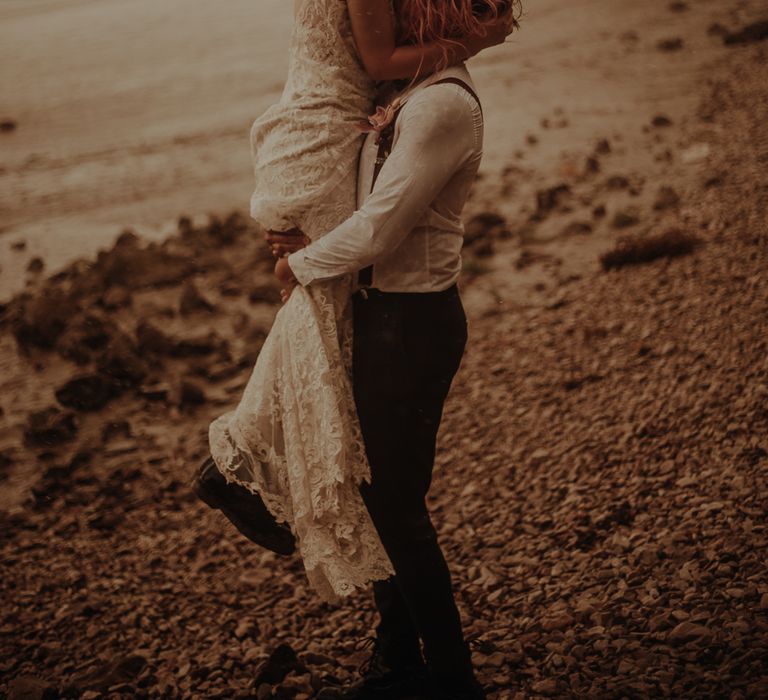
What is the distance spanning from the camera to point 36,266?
902 cm

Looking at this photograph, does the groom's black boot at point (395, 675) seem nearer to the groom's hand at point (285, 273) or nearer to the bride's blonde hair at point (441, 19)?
the groom's hand at point (285, 273)

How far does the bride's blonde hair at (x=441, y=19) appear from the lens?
2.08 metres

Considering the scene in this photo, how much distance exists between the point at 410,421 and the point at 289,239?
647 millimetres

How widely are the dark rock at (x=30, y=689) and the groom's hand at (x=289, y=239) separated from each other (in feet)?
7.43

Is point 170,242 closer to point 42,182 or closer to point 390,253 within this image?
point 42,182

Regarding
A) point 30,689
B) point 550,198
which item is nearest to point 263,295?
Answer: point 550,198

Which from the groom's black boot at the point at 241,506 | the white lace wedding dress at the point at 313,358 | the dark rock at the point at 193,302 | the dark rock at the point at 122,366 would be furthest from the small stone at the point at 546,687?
the dark rock at the point at 193,302

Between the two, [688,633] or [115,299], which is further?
[115,299]

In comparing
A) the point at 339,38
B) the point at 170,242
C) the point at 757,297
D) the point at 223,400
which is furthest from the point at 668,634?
the point at 170,242

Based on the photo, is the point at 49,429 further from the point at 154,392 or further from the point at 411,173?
the point at 411,173

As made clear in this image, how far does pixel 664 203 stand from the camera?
26.0 ft

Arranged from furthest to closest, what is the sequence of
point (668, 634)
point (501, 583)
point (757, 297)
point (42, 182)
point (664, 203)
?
point (42, 182) → point (664, 203) → point (757, 297) → point (501, 583) → point (668, 634)

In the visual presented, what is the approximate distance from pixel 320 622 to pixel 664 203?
5.87 meters

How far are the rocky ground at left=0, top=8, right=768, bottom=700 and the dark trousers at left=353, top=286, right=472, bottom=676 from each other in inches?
29.6
